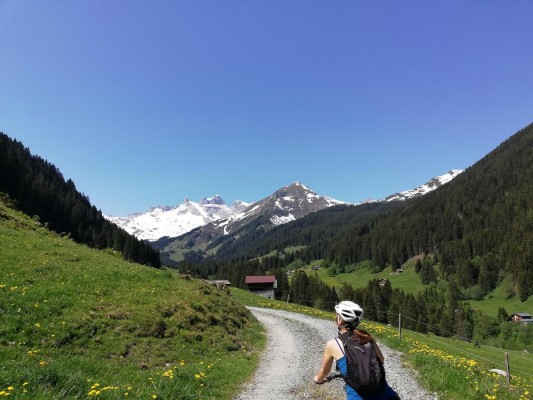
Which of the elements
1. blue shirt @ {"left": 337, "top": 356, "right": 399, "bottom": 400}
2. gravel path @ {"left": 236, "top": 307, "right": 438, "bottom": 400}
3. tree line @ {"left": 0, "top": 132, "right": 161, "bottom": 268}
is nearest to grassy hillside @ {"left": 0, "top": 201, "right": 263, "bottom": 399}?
gravel path @ {"left": 236, "top": 307, "right": 438, "bottom": 400}

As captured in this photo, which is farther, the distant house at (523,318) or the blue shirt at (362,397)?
the distant house at (523,318)

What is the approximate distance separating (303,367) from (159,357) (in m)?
7.64

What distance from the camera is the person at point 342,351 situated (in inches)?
231

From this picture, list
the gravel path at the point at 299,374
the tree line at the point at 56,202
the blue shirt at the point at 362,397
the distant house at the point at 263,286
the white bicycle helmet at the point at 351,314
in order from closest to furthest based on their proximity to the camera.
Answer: the blue shirt at the point at 362,397 < the white bicycle helmet at the point at 351,314 < the gravel path at the point at 299,374 < the tree line at the point at 56,202 < the distant house at the point at 263,286

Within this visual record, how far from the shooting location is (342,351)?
6145mm

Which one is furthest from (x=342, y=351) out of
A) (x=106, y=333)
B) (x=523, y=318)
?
(x=523, y=318)

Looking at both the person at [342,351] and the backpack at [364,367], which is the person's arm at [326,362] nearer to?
the person at [342,351]

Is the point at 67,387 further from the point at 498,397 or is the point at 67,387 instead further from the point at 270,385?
the point at 498,397

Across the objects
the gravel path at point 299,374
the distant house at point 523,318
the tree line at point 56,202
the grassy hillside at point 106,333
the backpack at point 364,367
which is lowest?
the distant house at point 523,318

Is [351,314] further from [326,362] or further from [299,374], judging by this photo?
[299,374]

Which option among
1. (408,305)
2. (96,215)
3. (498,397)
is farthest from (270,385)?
(96,215)

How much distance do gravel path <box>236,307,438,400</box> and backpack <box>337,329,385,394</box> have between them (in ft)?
32.2

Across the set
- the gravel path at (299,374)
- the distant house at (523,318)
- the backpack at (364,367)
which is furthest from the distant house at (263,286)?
the backpack at (364,367)

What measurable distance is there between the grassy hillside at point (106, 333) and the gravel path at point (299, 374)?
1.07 meters
